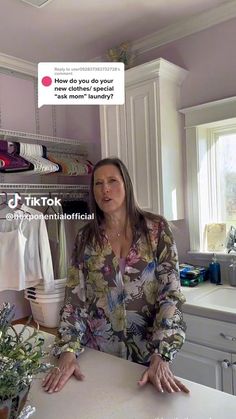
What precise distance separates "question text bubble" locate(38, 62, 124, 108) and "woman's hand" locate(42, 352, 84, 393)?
1.79 m

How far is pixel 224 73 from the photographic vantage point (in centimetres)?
212

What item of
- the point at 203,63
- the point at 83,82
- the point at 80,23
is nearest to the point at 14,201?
the point at 83,82

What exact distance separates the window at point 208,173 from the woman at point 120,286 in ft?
3.85

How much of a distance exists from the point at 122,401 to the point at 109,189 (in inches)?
26.6

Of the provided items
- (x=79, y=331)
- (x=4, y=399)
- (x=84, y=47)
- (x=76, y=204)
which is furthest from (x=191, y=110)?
(x=4, y=399)

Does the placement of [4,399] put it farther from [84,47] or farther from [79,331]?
[84,47]

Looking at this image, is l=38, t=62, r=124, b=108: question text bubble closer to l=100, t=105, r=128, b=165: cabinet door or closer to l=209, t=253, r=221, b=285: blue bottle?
l=100, t=105, r=128, b=165: cabinet door

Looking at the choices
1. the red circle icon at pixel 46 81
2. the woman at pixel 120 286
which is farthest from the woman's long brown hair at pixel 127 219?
the red circle icon at pixel 46 81

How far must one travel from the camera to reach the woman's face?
1.20m

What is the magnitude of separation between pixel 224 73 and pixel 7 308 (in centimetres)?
199

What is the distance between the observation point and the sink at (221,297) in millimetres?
1914

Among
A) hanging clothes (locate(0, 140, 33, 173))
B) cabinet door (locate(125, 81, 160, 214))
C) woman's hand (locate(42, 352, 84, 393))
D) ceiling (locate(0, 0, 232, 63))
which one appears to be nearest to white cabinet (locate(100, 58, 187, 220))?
cabinet door (locate(125, 81, 160, 214))

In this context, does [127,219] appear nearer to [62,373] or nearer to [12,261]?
[62,373]

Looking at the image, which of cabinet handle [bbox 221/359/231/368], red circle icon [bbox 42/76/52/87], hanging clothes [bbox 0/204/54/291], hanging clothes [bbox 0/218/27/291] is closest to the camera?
cabinet handle [bbox 221/359/231/368]
